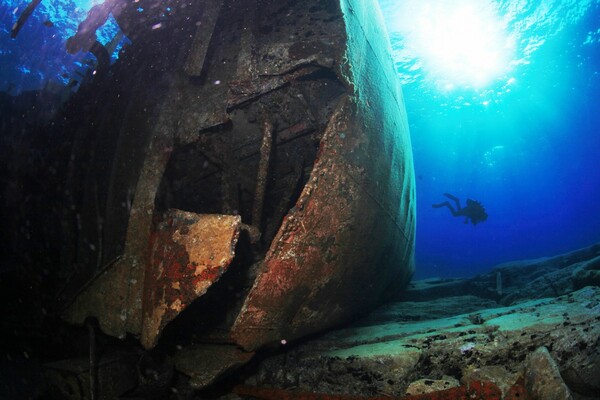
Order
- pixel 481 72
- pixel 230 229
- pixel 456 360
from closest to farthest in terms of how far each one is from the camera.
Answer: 1. pixel 230 229
2. pixel 456 360
3. pixel 481 72

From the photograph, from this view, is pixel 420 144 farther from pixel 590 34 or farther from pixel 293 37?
pixel 293 37

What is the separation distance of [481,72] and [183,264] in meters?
26.7

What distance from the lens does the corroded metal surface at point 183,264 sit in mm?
2143

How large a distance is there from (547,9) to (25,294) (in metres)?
24.7

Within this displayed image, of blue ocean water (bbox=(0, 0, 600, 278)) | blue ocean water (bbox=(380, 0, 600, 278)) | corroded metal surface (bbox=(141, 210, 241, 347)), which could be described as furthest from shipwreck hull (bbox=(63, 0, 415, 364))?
blue ocean water (bbox=(380, 0, 600, 278))

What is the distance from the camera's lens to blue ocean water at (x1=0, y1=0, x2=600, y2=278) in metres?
15.8

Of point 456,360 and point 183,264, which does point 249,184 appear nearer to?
point 183,264

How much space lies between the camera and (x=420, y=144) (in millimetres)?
37875

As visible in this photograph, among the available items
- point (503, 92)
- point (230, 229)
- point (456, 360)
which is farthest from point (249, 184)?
point (503, 92)

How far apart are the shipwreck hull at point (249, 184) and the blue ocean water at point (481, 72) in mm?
2180

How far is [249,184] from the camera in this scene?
3.42m

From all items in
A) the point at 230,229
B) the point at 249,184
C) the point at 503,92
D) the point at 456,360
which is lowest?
the point at 456,360

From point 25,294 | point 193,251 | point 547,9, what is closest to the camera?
point 193,251

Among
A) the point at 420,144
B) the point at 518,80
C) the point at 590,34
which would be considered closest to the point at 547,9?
the point at 590,34
